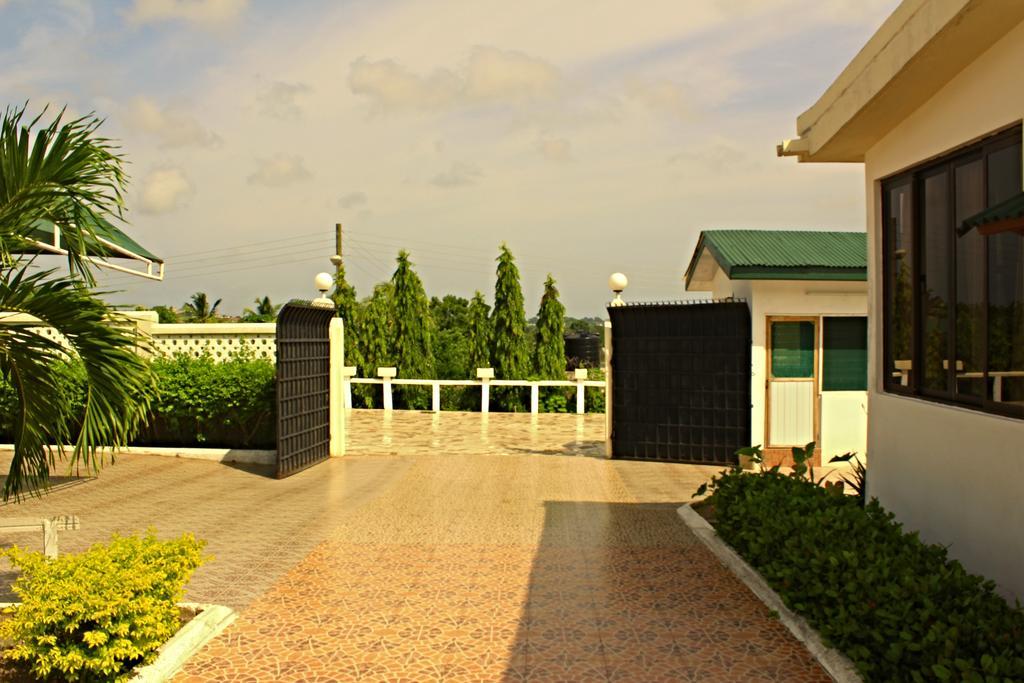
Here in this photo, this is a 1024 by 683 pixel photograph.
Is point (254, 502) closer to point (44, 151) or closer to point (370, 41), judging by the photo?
point (44, 151)

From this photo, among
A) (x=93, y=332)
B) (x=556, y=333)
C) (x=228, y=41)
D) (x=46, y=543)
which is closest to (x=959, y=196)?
(x=93, y=332)

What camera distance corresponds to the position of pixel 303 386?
11.8 metres

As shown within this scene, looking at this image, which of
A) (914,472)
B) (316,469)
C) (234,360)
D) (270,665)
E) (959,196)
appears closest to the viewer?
(270,665)

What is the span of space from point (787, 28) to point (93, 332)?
7601mm

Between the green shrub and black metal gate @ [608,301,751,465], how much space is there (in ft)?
29.0

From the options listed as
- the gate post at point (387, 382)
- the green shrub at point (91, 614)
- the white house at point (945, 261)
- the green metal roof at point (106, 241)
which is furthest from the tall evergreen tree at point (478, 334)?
the green shrub at point (91, 614)

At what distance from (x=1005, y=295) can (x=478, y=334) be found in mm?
17742

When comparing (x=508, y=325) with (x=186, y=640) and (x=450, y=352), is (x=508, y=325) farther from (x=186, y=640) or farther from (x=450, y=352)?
(x=186, y=640)

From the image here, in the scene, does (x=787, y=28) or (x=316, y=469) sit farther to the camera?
(x=316, y=469)

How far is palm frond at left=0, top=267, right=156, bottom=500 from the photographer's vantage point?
517 centimetres

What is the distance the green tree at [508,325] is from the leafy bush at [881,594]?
604 inches

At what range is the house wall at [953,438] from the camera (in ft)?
15.2

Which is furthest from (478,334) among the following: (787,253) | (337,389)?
(787,253)

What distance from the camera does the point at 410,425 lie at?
58.2 feet
